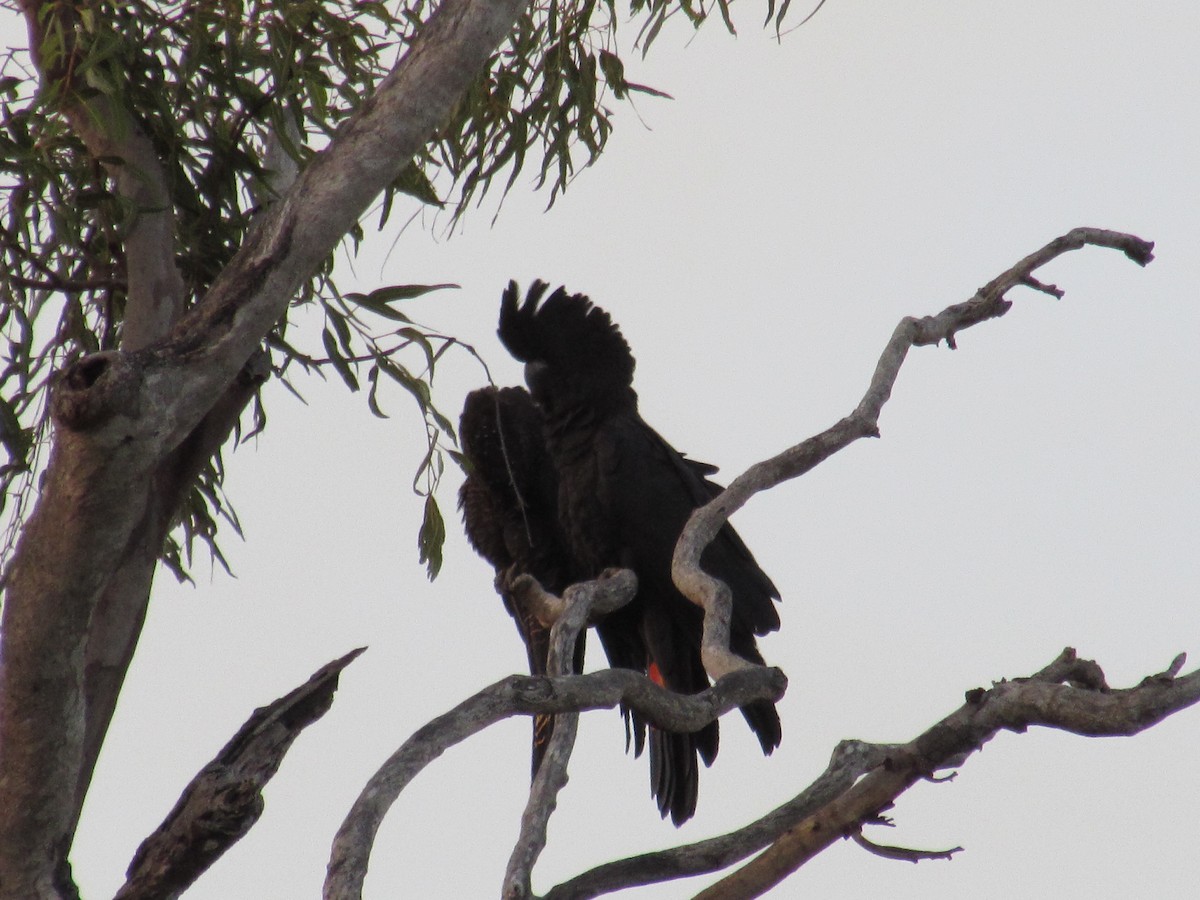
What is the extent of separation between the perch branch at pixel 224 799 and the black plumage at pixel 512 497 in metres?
1.70

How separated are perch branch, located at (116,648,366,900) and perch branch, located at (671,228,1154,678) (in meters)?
0.50

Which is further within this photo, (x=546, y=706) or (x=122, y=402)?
(x=122, y=402)

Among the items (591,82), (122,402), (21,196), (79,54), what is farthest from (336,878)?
(591,82)

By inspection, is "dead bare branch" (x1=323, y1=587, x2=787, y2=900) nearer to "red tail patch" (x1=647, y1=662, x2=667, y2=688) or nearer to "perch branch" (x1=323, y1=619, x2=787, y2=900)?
"perch branch" (x1=323, y1=619, x2=787, y2=900)

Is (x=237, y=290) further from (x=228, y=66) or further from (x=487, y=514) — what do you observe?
(x=487, y=514)

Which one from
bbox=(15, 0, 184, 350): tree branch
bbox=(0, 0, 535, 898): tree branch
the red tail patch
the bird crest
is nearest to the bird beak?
the bird crest

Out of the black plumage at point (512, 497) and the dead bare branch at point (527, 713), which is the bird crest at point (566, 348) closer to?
the black plumage at point (512, 497)

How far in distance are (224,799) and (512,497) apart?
6.11 ft

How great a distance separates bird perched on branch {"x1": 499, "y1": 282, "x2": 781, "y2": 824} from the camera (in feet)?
10.2

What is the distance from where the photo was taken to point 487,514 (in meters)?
3.53

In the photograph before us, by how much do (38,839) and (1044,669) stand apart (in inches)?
49.9

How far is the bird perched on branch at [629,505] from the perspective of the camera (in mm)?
3117

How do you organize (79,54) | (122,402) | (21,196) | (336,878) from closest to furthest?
1. (336,878)
2. (122,402)
3. (79,54)
4. (21,196)

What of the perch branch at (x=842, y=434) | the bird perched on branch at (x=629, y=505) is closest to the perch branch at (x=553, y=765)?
the perch branch at (x=842, y=434)
